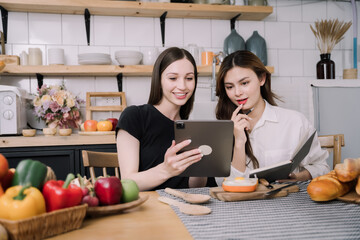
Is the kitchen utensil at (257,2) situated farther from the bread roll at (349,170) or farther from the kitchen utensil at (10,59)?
the bread roll at (349,170)

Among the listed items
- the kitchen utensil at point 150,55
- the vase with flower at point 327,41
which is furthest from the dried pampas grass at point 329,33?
the kitchen utensil at point 150,55

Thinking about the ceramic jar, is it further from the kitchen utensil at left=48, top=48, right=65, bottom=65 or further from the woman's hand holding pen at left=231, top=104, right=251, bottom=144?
the woman's hand holding pen at left=231, top=104, right=251, bottom=144

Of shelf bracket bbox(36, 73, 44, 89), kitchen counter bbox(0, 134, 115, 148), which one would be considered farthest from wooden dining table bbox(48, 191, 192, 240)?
shelf bracket bbox(36, 73, 44, 89)

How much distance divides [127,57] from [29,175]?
2128 millimetres

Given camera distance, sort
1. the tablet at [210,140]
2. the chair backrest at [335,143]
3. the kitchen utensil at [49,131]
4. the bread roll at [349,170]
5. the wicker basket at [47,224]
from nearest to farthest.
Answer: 1. the wicker basket at [47,224]
2. the bread roll at [349,170]
3. the tablet at [210,140]
4. the chair backrest at [335,143]
5. the kitchen utensil at [49,131]

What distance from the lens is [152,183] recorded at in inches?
50.5

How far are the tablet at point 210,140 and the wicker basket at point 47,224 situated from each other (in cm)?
40

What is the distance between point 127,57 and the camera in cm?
275

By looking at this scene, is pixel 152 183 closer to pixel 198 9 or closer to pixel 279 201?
pixel 279 201

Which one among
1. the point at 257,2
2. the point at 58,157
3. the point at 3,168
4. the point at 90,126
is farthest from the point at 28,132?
the point at 257,2

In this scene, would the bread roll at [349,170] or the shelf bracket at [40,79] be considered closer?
the bread roll at [349,170]

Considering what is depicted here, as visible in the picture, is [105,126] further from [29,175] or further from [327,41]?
[327,41]

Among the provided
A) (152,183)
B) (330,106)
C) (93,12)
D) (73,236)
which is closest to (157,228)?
(73,236)

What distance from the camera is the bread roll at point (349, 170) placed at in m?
0.92
